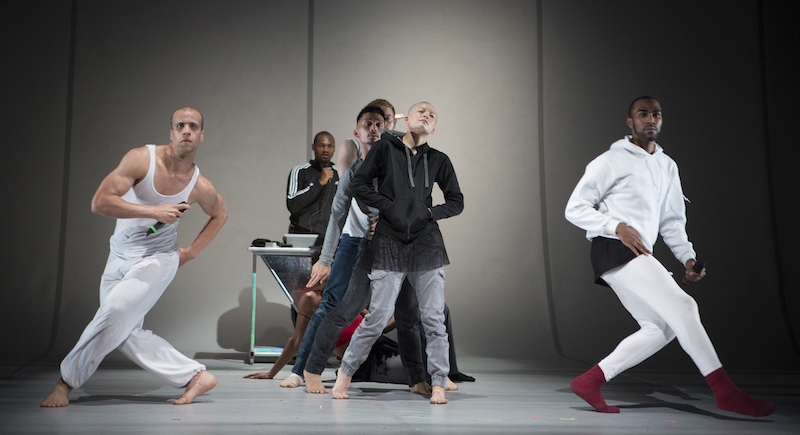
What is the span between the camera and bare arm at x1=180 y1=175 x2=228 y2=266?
2.89 metres

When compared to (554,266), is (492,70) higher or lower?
higher

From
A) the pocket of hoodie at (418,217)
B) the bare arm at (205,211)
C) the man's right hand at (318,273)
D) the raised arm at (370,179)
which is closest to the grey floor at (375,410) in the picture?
the man's right hand at (318,273)

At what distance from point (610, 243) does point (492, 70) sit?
3443 millimetres

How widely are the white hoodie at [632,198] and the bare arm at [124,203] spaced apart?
169cm

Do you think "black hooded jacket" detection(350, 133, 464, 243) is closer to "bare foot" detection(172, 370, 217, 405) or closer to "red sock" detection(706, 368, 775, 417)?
"bare foot" detection(172, 370, 217, 405)

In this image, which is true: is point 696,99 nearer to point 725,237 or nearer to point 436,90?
point 725,237

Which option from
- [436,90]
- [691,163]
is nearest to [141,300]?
[436,90]

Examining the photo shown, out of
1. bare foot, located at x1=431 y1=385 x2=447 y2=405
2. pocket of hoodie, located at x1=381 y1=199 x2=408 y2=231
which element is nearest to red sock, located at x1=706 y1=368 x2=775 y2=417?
bare foot, located at x1=431 y1=385 x2=447 y2=405

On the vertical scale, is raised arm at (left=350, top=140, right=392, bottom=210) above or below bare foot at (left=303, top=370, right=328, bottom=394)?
above

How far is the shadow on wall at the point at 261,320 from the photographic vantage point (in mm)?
5406

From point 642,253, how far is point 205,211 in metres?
1.92

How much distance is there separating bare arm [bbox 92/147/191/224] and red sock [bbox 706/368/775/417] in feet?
7.26

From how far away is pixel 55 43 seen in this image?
18.0ft

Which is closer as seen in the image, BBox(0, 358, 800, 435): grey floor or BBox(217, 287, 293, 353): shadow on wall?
→ BBox(0, 358, 800, 435): grey floor
